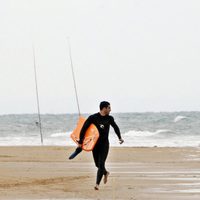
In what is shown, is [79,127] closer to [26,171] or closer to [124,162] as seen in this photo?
[26,171]

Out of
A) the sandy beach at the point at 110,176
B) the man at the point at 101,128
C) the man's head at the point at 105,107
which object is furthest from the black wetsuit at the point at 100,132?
the sandy beach at the point at 110,176

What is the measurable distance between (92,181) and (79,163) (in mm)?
5086

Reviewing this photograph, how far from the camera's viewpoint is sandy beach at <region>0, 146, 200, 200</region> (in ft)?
35.7

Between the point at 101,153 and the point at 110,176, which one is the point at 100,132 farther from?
the point at 110,176

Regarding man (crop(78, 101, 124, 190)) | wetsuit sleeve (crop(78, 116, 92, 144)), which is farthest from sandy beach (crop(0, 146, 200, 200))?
wetsuit sleeve (crop(78, 116, 92, 144))

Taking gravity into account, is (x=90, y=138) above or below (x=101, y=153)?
above

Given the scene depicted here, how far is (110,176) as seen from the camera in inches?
554

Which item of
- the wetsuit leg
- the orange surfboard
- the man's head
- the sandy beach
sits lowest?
the sandy beach

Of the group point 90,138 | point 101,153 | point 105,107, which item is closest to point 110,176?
point 101,153

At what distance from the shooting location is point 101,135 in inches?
448

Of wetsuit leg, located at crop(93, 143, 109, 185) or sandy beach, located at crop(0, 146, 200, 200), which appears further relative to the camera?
wetsuit leg, located at crop(93, 143, 109, 185)

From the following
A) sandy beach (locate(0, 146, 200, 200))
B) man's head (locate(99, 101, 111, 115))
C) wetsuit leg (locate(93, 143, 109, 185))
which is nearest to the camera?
sandy beach (locate(0, 146, 200, 200))

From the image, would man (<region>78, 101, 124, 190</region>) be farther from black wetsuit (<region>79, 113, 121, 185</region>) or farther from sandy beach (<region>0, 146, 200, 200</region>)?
sandy beach (<region>0, 146, 200, 200</region>)

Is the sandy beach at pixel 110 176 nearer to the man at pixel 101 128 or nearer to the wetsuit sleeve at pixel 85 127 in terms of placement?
the man at pixel 101 128
